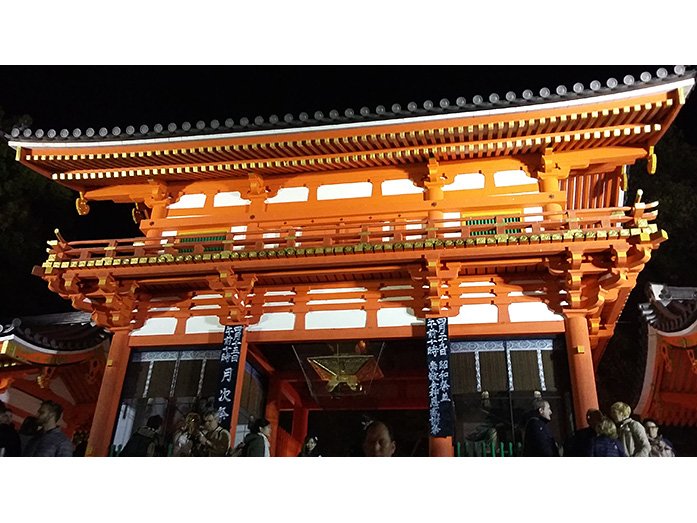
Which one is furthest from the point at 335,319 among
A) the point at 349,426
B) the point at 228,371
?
the point at 349,426

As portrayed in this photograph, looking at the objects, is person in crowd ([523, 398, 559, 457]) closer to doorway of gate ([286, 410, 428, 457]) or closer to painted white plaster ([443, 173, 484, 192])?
painted white plaster ([443, 173, 484, 192])

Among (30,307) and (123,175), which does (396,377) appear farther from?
(30,307)

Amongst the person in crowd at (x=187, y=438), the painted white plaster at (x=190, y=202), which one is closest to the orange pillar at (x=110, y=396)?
the person in crowd at (x=187, y=438)

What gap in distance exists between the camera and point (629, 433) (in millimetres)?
7035

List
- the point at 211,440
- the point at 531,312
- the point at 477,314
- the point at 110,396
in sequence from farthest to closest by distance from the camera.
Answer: the point at 110,396
the point at 477,314
the point at 531,312
the point at 211,440

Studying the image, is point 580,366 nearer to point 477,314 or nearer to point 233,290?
point 477,314

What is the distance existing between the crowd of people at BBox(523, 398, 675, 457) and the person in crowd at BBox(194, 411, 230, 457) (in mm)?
4328

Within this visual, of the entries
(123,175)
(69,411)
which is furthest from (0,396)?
(123,175)

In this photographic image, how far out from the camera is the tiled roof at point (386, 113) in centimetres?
921

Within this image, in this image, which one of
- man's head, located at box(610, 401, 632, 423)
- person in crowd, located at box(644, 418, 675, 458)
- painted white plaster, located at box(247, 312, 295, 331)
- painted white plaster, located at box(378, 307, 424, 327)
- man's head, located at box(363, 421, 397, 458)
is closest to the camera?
man's head, located at box(363, 421, 397, 458)

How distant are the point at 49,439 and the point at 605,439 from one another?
650 centimetres

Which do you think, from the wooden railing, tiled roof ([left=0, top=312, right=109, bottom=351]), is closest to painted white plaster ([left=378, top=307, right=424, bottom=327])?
the wooden railing

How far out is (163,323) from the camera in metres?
10.5

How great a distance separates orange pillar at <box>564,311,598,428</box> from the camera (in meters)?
8.35
